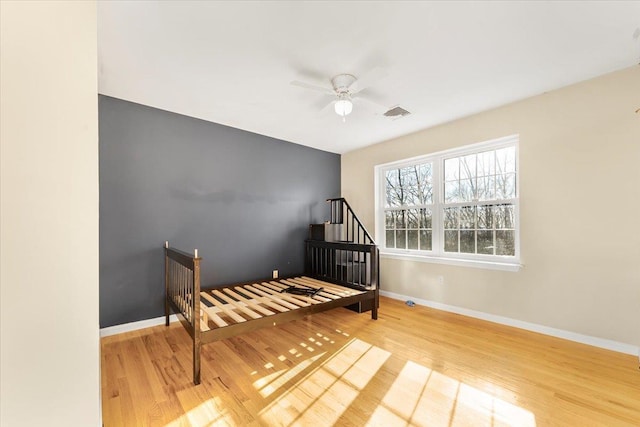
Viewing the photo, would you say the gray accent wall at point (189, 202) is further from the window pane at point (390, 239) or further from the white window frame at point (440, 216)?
the window pane at point (390, 239)

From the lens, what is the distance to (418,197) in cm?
400

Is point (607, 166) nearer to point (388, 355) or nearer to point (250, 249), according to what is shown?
point (388, 355)

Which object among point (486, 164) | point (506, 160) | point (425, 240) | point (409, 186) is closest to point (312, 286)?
point (425, 240)

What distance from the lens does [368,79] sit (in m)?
2.41

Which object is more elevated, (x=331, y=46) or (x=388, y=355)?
(x=331, y=46)

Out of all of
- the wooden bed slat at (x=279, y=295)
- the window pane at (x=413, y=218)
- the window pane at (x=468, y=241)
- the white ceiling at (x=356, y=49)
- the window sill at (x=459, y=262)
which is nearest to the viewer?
the white ceiling at (x=356, y=49)

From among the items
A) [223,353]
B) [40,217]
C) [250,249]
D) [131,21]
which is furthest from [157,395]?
[131,21]

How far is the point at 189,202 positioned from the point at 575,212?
13.3 ft

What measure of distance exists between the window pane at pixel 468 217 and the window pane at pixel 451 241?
0.15 m

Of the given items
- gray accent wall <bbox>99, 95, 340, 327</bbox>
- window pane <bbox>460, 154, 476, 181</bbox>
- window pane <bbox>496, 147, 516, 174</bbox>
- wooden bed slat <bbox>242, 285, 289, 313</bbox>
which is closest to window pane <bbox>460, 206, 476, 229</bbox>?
window pane <bbox>460, 154, 476, 181</bbox>

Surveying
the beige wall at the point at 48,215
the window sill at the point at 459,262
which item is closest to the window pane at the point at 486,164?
the window sill at the point at 459,262

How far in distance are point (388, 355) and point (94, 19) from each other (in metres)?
2.73

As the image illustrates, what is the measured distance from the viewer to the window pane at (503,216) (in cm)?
310

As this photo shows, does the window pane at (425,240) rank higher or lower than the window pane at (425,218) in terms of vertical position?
lower
